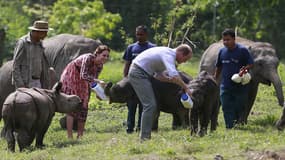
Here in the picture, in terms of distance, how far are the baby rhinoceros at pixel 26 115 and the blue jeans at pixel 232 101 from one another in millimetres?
3556

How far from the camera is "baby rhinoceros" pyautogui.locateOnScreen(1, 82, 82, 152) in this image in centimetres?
1327

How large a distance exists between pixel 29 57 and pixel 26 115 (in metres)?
1.32

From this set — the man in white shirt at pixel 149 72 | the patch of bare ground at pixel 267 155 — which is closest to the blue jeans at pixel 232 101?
the man in white shirt at pixel 149 72

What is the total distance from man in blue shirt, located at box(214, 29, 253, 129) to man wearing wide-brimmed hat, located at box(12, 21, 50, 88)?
3.24 m

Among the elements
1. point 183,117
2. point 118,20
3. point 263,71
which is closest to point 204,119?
point 183,117

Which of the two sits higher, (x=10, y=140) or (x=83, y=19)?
(x=10, y=140)

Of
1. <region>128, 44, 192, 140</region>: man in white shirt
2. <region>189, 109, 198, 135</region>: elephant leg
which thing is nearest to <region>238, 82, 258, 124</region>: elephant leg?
<region>189, 109, 198, 135</region>: elephant leg

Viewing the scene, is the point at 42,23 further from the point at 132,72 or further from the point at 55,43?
the point at 55,43

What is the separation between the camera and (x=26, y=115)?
13.3m

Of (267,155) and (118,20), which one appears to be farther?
Answer: (118,20)

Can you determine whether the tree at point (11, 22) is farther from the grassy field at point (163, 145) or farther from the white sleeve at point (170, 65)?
the white sleeve at point (170, 65)

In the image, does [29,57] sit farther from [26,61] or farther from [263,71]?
[263,71]

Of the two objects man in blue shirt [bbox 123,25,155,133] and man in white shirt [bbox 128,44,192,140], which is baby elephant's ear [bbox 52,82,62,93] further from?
man in blue shirt [bbox 123,25,155,133]

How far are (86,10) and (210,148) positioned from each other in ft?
76.7
